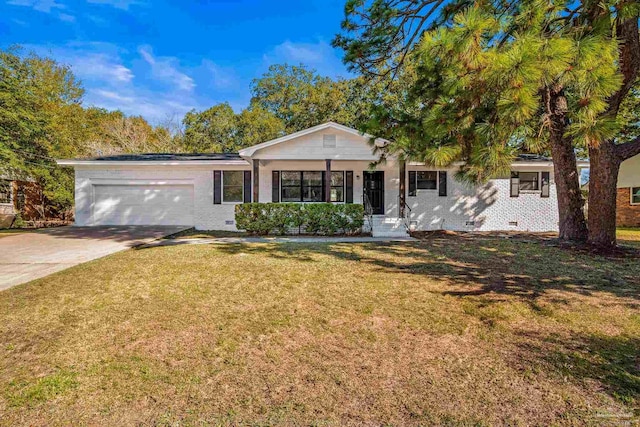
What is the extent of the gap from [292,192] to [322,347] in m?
11.5

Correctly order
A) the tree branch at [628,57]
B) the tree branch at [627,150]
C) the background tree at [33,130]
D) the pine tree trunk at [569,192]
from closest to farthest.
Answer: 1. the tree branch at [628,57]
2. the tree branch at [627,150]
3. the pine tree trunk at [569,192]
4. the background tree at [33,130]

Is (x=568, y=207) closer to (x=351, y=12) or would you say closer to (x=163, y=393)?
(x=351, y=12)

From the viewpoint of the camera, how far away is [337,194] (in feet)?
47.5

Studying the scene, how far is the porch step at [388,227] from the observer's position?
12016mm

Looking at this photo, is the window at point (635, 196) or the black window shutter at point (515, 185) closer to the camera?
the black window shutter at point (515, 185)

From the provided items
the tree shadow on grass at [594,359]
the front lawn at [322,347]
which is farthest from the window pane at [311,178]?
the tree shadow on grass at [594,359]

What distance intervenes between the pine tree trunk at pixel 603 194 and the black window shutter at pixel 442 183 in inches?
267

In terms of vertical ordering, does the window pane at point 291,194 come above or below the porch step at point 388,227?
above

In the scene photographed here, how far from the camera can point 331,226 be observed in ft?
39.8

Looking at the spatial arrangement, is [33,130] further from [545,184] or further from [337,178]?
[545,184]

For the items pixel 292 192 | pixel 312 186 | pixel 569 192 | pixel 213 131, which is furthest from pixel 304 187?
pixel 213 131

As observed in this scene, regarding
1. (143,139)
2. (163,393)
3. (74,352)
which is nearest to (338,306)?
(163,393)

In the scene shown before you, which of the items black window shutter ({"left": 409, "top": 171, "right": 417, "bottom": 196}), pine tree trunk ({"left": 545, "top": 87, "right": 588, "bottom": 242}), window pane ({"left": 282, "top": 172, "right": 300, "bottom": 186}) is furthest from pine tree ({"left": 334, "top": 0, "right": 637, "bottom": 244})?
window pane ({"left": 282, "top": 172, "right": 300, "bottom": 186})

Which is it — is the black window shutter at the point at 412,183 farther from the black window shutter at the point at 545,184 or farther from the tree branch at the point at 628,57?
the tree branch at the point at 628,57
